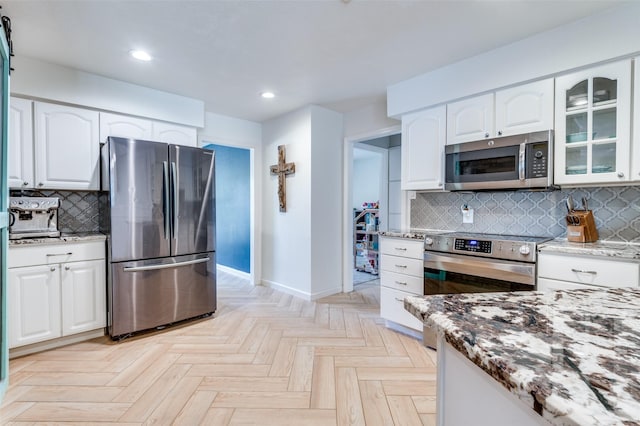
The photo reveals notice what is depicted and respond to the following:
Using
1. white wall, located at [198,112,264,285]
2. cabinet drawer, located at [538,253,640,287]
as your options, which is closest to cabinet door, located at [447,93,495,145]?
cabinet drawer, located at [538,253,640,287]

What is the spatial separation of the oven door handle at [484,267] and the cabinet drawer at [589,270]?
0.08 metres

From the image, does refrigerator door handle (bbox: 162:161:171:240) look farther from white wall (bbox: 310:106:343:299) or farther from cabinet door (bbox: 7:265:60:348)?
white wall (bbox: 310:106:343:299)

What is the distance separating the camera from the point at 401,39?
2256 millimetres

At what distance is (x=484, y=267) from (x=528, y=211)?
2.36ft

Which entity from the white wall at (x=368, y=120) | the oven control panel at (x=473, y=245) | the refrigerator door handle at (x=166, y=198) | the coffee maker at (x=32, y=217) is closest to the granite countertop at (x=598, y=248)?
the oven control panel at (x=473, y=245)

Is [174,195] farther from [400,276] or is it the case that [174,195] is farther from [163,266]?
[400,276]

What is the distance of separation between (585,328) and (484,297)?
26 cm

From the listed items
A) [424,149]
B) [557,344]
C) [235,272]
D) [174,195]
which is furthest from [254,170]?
[557,344]

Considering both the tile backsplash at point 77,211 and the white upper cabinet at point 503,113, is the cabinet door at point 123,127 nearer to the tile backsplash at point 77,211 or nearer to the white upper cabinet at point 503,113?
the tile backsplash at point 77,211

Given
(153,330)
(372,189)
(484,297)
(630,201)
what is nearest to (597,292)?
(484,297)

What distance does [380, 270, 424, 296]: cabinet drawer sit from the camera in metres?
2.65

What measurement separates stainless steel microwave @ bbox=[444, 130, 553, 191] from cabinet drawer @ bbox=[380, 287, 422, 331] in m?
1.07

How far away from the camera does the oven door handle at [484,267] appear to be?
2.04 meters

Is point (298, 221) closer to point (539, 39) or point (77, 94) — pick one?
point (77, 94)
